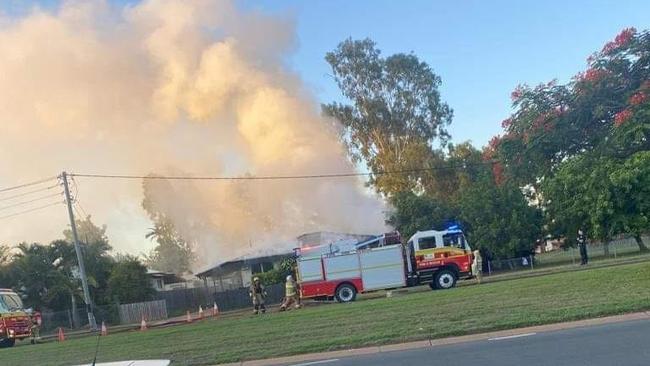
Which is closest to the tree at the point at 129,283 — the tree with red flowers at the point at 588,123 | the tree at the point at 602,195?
the tree at the point at 602,195

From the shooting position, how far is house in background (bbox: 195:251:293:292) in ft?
157

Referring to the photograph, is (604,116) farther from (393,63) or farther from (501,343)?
(393,63)

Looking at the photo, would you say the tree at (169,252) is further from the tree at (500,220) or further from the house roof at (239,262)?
the tree at (500,220)

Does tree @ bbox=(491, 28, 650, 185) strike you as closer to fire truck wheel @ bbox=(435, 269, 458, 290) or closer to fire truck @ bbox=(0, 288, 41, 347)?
fire truck wheel @ bbox=(435, 269, 458, 290)

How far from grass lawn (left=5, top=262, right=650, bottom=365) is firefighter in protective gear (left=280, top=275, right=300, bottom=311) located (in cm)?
837

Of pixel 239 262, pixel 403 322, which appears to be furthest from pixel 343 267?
pixel 239 262

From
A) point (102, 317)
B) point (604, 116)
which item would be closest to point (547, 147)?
point (604, 116)

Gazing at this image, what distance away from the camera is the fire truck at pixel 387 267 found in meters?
29.2

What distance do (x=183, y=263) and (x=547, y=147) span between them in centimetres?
7856

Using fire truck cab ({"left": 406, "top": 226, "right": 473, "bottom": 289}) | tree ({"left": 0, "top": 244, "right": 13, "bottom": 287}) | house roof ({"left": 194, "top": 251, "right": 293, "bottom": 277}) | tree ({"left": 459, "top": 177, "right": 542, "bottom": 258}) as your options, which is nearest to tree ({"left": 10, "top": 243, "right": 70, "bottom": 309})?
tree ({"left": 0, "top": 244, "right": 13, "bottom": 287})

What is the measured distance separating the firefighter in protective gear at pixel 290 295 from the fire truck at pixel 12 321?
35.1 feet

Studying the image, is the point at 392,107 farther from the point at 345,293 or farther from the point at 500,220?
the point at 345,293

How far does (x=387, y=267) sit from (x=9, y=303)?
15826 mm

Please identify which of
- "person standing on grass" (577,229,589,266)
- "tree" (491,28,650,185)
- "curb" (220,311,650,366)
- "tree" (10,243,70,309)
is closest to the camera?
"curb" (220,311,650,366)
